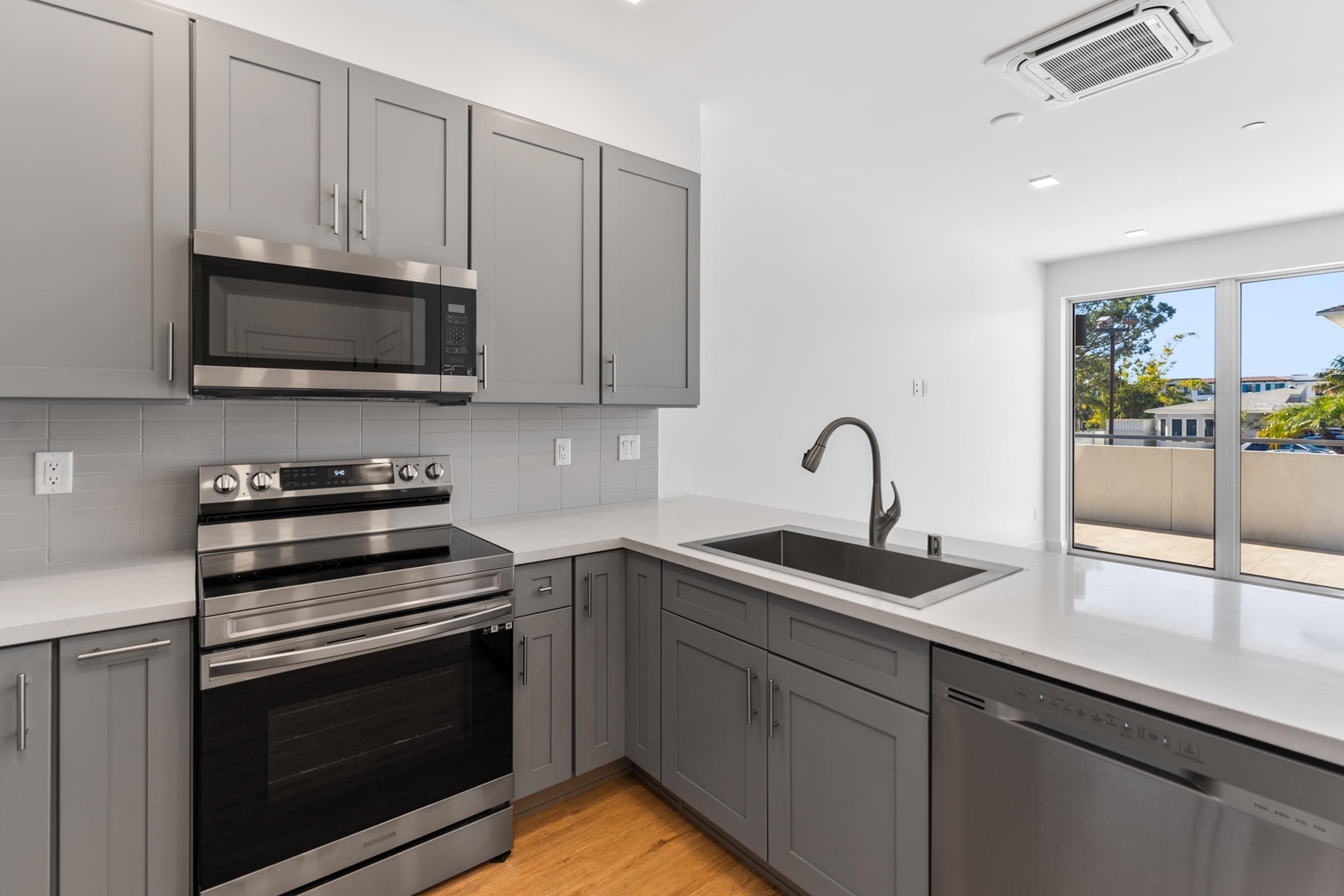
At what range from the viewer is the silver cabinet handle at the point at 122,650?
51.7 inches

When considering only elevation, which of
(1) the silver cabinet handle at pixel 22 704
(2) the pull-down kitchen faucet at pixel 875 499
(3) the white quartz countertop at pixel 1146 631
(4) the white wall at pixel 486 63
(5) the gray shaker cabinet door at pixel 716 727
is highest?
(4) the white wall at pixel 486 63

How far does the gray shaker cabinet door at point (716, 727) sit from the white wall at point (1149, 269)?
504 cm

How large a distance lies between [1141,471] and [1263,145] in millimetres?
2906

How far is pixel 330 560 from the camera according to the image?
69.6 inches

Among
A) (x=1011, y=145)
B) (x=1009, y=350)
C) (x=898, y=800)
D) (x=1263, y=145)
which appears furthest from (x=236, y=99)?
(x=1009, y=350)

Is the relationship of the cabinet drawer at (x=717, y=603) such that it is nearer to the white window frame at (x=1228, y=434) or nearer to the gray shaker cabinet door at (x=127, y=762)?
the gray shaker cabinet door at (x=127, y=762)

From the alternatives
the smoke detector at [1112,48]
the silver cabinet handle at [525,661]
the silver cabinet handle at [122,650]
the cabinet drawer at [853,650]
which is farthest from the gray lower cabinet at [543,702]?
the smoke detector at [1112,48]

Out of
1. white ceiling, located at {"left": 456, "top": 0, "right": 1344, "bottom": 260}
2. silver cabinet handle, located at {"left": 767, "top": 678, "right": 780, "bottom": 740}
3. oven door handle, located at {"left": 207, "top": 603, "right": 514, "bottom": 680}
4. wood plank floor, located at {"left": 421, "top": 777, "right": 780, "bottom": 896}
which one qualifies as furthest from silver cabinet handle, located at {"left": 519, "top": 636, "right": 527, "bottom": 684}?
white ceiling, located at {"left": 456, "top": 0, "right": 1344, "bottom": 260}

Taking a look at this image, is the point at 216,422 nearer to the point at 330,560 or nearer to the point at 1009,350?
the point at 330,560

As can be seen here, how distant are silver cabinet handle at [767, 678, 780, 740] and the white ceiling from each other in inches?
83.0

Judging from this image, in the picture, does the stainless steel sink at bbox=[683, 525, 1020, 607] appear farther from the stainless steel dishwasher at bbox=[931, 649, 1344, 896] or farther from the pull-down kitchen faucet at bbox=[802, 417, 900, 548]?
the stainless steel dishwasher at bbox=[931, 649, 1344, 896]

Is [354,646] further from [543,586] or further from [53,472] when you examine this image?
[53,472]

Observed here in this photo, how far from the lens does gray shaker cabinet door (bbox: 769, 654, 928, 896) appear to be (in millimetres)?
1356

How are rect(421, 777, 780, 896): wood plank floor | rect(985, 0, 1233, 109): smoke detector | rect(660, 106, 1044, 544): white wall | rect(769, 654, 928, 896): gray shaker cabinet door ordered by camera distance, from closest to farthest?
rect(769, 654, 928, 896): gray shaker cabinet door, rect(421, 777, 780, 896): wood plank floor, rect(985, 0, 1233, 109): smoke detector, rect(660, 106, 1044, 544): white wall
